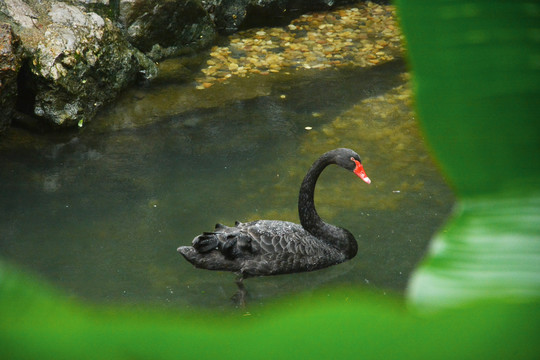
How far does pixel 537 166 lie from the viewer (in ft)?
1.26

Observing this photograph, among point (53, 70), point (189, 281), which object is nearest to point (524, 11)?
point (189, 281)

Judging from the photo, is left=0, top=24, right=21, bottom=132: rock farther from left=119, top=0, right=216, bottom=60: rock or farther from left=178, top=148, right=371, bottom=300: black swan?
left=178, top=148, right=371, bottom=300: black swan

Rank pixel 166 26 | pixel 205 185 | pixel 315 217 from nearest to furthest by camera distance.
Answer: pixel 315 217, pixel 205 185, pixel 166 26

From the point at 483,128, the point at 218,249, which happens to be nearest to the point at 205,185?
the point at 218,249

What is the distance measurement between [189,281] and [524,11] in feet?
13.1

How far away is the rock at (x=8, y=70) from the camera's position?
211 inches

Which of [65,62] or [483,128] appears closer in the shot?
[483,128]

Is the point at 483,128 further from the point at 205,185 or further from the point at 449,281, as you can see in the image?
the point at 205,185

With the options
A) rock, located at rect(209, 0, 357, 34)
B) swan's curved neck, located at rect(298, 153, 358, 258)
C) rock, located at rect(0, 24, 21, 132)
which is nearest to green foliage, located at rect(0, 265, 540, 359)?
swan's curved neck, located at rect(298, 153, 358, 258)

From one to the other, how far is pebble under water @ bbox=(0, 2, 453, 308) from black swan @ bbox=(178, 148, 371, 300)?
0.34ft

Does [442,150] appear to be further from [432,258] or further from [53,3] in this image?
[53,3]

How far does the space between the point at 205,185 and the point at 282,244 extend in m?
1.02

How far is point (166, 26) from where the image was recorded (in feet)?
23.3

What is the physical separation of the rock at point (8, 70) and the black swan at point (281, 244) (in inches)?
84.1
